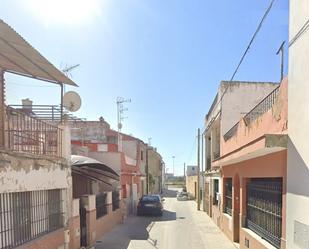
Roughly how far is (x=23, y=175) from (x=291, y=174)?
5.66 metres

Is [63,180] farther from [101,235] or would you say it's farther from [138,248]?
[101,235]

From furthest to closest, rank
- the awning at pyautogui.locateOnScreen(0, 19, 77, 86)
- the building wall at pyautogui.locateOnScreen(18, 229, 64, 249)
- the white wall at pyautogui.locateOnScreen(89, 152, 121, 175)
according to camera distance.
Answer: the white wall at pyautogui.locateOnScreen(89, 152, 121, 175)
the building wall at pyautogui.locateOnScreen(18, 229, 64, 249)
the awning at pyautogui.locateOnScreen(0, 19, 77, 86)

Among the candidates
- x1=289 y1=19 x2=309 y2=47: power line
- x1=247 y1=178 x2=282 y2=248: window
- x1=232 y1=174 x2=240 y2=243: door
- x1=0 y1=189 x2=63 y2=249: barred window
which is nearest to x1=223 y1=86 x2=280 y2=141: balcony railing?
x1=247 y1=178 x2=282 y2=248: window

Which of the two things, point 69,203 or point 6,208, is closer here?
point 6,208

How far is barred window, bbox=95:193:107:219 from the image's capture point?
1659 cm

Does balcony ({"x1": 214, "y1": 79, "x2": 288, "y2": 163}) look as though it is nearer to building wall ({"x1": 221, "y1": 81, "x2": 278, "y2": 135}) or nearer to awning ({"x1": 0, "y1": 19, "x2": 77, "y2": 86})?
awning ({"x1": 0, "y1": 19, "x2": 77, "y2": 86})

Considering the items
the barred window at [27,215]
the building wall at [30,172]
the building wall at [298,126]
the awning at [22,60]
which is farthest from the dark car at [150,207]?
the building wall at [298,126]

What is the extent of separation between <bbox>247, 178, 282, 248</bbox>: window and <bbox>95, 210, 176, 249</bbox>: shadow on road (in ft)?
14.4

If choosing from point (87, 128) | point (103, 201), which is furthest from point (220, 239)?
point (87, 128)

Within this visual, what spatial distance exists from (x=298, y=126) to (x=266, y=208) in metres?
4.40

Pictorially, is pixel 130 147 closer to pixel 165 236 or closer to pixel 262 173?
pixel 165 236

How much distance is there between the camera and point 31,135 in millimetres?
10188

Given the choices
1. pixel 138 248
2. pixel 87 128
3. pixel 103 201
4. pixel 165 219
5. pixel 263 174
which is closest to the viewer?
pixel 263 174

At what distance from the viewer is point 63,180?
11008mm
